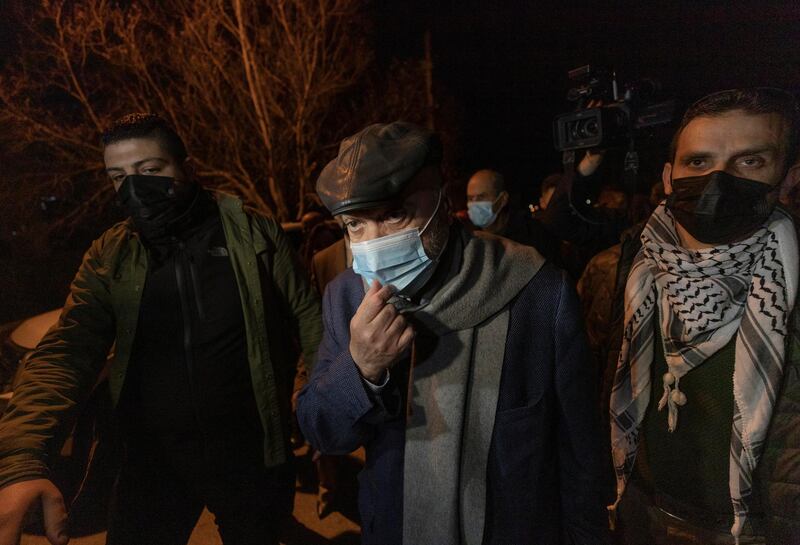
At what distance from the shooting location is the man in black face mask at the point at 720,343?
1.61 meters

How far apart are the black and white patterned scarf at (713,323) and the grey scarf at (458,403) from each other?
0.73 metres

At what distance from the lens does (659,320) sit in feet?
6.36

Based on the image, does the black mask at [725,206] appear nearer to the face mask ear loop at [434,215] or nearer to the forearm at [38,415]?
the face mask ear loop at [434,215]

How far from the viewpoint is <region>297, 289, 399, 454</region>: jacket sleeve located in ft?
4.69

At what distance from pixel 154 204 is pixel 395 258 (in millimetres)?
1303

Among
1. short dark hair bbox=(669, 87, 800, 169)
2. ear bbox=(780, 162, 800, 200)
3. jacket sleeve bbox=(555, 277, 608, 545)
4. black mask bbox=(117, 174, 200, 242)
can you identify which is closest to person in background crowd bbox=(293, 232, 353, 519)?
black mask bbox=(117, 174, 200, 242)

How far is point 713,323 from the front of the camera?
5.67ft

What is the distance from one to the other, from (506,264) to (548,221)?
1281 mm

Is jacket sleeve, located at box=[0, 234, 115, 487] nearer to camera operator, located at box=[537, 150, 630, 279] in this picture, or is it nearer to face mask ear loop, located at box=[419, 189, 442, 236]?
face mask ear loop, located at box=[419, 189, 442, 236]

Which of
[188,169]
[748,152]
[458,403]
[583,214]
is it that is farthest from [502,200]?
[458,403]

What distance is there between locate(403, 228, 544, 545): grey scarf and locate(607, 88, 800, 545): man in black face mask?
2.49ft

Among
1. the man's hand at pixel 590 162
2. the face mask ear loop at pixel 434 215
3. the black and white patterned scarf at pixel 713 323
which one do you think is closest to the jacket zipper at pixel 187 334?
the face mask ear loop at pixel 434 215

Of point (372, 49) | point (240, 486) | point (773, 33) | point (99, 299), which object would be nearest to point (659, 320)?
point (240, 486)

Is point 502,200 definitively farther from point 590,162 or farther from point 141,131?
point 141,131
